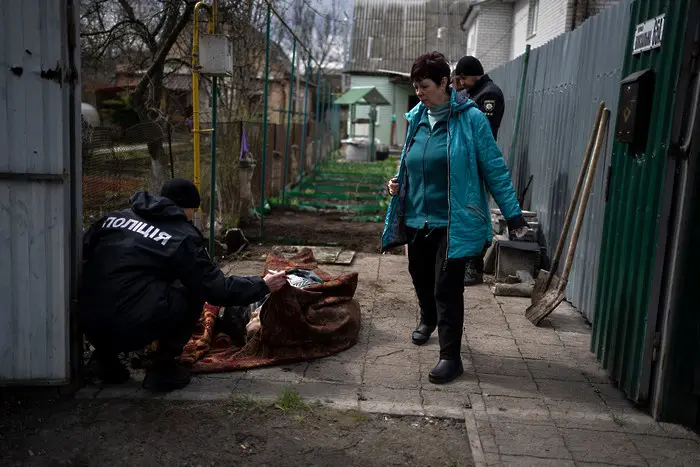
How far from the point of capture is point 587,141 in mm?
5676

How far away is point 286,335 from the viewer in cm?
436

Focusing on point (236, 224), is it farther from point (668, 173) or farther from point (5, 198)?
point (668, 173)

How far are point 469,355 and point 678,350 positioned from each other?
1466mm

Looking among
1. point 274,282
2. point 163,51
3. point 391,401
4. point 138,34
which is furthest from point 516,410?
point 138,34

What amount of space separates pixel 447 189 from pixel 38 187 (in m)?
2.30

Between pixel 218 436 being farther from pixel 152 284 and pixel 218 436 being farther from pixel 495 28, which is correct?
pixel 495 28

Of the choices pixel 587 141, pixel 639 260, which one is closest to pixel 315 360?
pixel 639 260

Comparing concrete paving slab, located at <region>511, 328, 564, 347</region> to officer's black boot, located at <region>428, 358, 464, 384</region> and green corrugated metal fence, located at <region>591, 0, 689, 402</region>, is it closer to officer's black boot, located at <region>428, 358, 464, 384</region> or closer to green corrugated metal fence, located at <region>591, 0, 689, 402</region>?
green corrugated metal fence, located at <region>591, 0, 689, 402</region>

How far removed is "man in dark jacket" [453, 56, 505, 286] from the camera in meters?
6.43

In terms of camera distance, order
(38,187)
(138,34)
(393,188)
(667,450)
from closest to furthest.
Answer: (667,450) < (38,187) < (393,188) < (138,34)

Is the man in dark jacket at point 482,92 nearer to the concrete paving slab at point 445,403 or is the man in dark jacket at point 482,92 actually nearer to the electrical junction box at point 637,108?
the electrical junction box at point 637,108

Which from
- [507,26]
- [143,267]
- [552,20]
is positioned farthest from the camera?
[507,26]

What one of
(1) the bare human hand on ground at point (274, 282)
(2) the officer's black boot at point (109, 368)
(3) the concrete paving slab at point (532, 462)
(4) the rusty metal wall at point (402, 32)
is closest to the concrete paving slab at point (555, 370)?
(3) the concrete paving slab at point (532, 462)

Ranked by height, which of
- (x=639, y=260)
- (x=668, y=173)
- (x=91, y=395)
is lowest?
(x=91, y=395)
